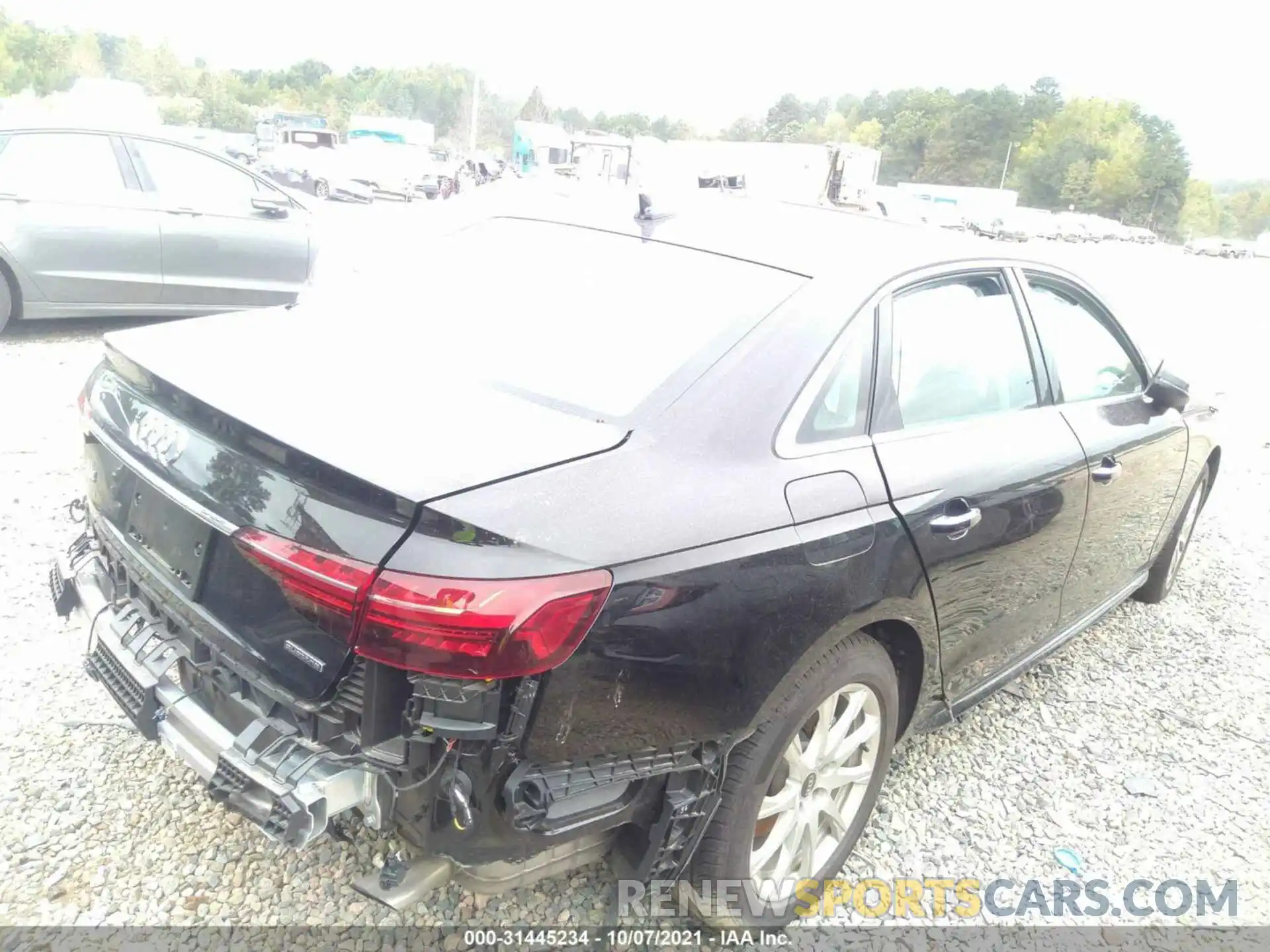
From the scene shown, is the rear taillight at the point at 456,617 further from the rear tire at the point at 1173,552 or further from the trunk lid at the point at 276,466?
the rear tire at the point at 1173,552

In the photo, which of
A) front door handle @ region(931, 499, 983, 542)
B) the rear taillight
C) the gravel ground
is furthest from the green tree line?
the rear taillight

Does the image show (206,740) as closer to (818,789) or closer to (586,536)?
(586,536)

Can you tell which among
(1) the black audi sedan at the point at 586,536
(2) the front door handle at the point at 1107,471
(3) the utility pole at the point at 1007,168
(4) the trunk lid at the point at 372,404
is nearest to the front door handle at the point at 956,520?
(1) the black audi sedan at the point at 586,536

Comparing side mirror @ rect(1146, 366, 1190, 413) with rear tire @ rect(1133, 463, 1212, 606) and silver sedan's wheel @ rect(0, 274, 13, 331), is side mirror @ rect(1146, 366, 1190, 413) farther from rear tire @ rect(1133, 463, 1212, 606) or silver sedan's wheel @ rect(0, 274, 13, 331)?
silver sedan's wheel @ rect(0, 274, 13, 331)

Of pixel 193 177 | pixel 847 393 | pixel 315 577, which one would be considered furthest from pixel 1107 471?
pixel 193 177

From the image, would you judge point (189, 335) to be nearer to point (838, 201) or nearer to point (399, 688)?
point (399, 688)

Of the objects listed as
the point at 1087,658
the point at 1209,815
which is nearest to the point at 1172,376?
the point at 1087,658

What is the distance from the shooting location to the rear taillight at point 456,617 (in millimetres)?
1555

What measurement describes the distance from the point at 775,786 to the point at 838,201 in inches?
1165

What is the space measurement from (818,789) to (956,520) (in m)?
0.79

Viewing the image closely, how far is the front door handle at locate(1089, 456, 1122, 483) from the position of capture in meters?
3.03

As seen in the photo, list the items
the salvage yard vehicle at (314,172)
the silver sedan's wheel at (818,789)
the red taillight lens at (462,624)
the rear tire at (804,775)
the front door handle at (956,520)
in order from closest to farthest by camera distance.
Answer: the red taillight lens at (462,624) < the rear tire at (804,775) < the silver sedan's wheel at (818,789) < the front door handle at (956,520) < the salvage yard vehicle at (314,172)

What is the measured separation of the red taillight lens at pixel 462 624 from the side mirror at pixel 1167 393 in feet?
9.51

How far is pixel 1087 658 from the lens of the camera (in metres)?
4.02
